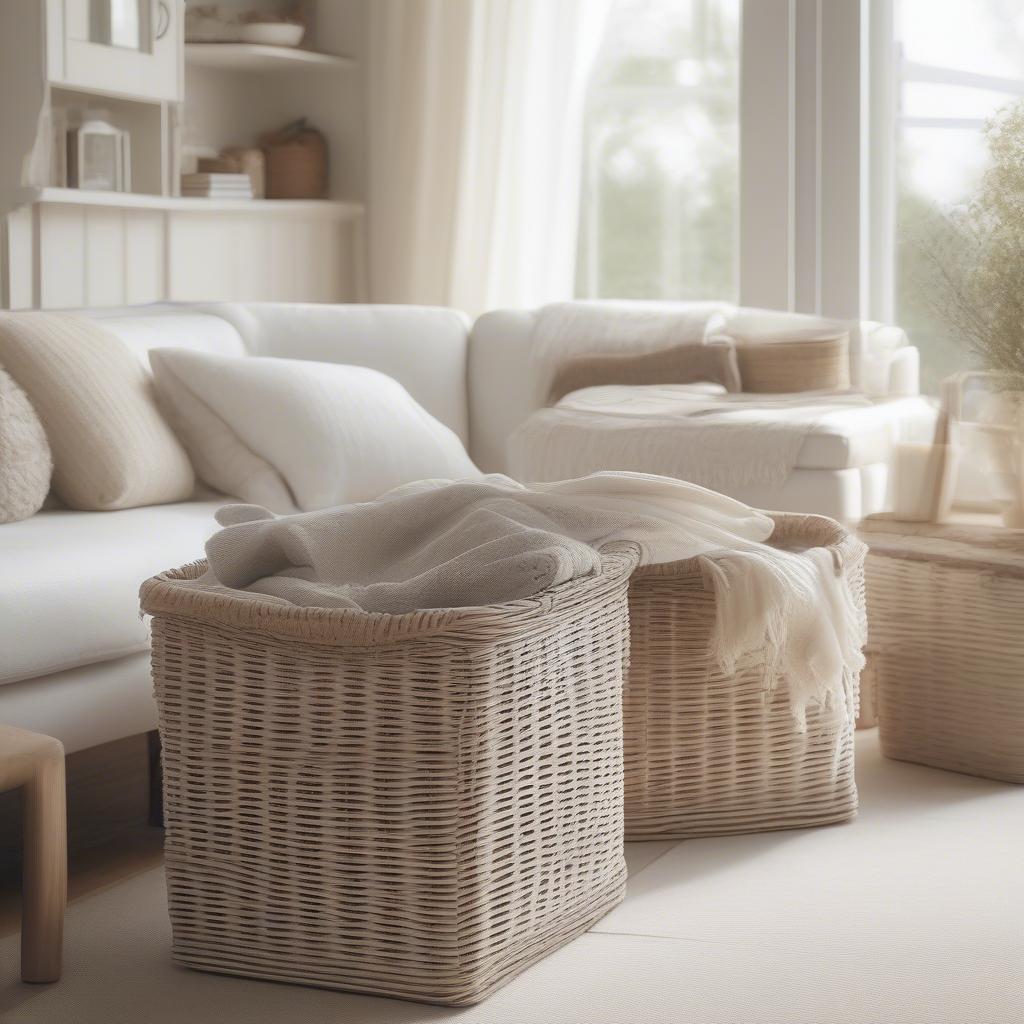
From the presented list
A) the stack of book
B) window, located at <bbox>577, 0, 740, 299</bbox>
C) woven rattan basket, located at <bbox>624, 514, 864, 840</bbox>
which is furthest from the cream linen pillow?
window, located at <bbox>577, 0, 740, 299</bbox>

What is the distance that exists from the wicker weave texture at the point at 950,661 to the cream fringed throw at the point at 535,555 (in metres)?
0.29

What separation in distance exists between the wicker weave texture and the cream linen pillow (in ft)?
3.92

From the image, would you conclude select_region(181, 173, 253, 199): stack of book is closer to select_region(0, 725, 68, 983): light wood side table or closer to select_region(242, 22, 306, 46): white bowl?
select_region(242, 22, 306, 46): white bowl

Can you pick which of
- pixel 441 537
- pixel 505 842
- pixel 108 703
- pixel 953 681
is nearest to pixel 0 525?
pixel 108 703

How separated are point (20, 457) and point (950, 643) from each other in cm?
146

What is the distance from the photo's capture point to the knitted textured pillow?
231 centimetres

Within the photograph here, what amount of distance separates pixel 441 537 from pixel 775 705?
2.00ft

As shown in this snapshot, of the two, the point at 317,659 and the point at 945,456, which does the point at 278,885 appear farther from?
the point at 945,456

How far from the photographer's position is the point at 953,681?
7.72 feet

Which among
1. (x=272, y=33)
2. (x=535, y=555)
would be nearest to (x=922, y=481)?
(x=535, y=555)

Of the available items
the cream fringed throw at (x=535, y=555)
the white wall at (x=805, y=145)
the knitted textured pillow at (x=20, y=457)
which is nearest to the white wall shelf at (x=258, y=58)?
the white wall at (x=805, y=145)

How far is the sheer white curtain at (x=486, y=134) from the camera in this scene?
171 inches

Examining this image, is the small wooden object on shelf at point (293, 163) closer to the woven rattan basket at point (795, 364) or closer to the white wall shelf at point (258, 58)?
the white wall shelf at point (258, 58)

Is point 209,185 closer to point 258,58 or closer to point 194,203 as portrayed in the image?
point 194,203
